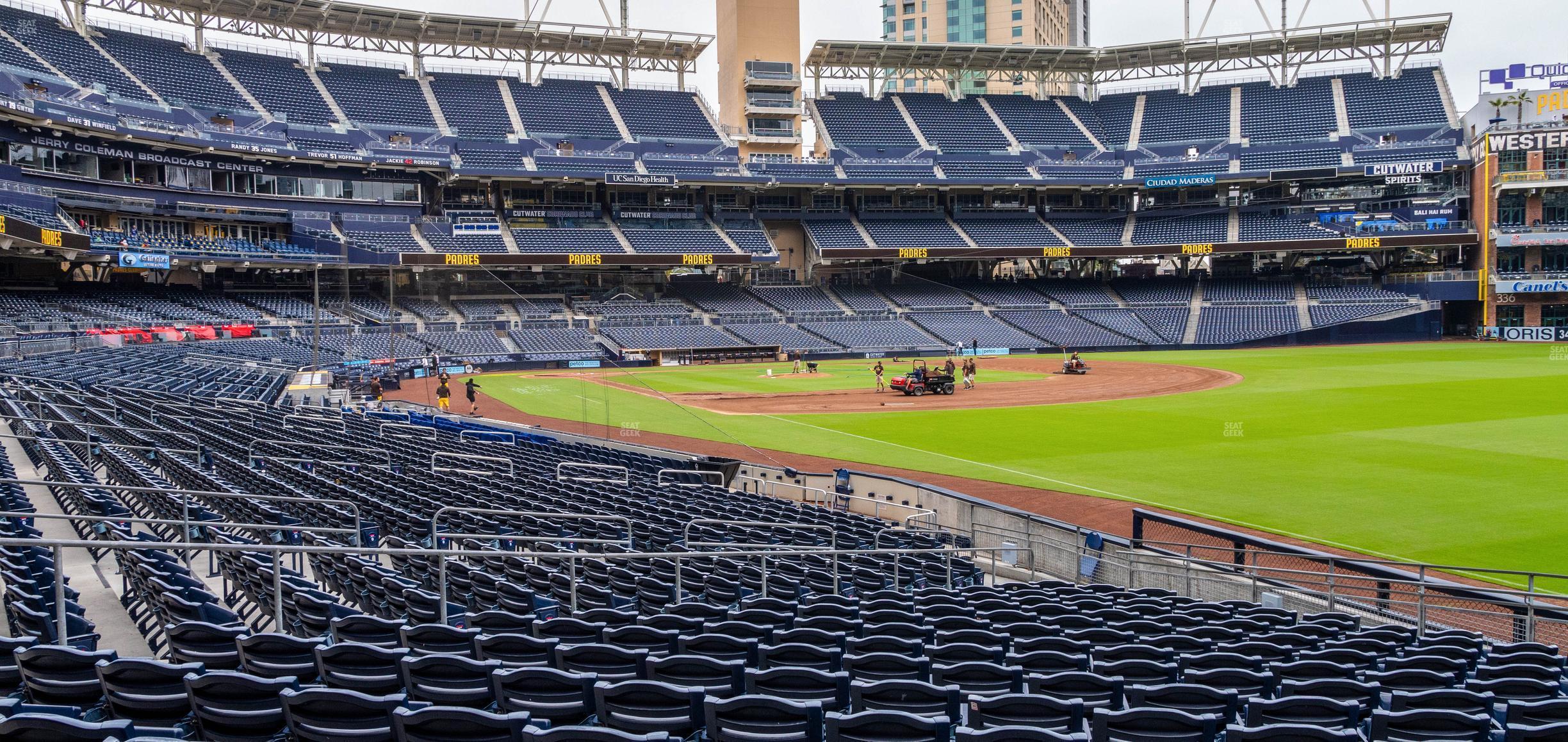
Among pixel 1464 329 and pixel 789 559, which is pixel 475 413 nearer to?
pixel 789 559

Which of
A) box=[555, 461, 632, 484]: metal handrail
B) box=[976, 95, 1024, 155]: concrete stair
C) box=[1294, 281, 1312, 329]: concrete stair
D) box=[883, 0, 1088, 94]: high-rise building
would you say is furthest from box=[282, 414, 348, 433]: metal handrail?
box=[883, 0, 1088, 94]: high-rise building

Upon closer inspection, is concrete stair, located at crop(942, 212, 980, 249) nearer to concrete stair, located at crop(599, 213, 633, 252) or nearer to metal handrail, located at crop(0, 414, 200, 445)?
concrete stair, located at crop(599, 213, 633, 252)

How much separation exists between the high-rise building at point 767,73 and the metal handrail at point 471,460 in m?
68.6

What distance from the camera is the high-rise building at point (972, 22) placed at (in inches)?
5325

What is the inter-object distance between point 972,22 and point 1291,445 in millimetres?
122106

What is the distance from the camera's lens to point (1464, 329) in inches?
2968

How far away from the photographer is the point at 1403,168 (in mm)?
74938

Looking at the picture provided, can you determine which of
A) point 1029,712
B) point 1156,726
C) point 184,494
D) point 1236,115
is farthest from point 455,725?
point 1236,115

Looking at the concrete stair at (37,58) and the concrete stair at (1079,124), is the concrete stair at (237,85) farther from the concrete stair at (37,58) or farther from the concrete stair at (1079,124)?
the concrete stair at (1079,124)

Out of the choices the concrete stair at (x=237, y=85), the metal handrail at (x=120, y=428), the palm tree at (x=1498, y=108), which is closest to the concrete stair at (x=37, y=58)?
the concrete stair at (x=237, y=85)

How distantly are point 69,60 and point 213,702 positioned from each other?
2788 inches

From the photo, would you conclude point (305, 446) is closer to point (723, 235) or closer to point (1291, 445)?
point (1291, 445)

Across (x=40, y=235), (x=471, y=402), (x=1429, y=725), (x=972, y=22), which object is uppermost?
(x=972, y=22)

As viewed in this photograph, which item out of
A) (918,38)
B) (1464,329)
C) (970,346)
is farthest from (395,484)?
(918,38)
